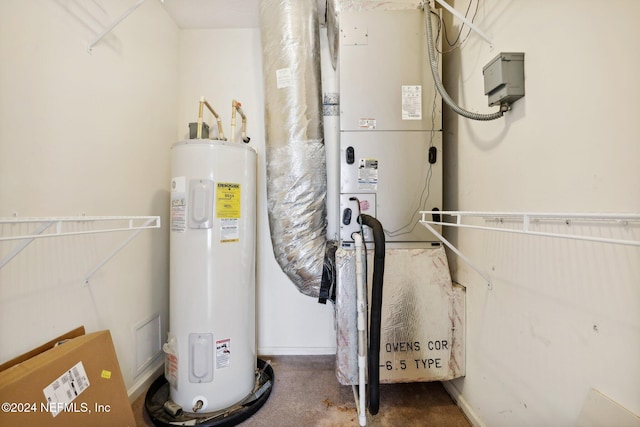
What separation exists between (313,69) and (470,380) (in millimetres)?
1968

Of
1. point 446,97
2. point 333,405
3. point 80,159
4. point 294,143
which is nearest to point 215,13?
point 294,143

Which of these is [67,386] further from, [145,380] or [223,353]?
[145,380]

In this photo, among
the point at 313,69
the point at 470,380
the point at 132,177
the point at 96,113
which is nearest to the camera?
the point at 96,113

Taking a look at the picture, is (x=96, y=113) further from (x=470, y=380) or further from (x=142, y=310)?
A: (x=470, y=380)

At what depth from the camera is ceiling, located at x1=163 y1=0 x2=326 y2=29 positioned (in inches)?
64.6

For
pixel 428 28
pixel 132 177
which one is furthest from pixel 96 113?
pixel 428 28

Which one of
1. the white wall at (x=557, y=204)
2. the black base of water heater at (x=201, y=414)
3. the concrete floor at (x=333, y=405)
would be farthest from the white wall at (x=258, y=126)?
the white wall at (x=557, y=204)

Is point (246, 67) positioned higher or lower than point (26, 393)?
higher

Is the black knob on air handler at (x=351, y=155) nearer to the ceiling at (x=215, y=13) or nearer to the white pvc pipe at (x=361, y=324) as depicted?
the white pvc pipe at (x=361, y=324)

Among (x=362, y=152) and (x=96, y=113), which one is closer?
(x=96, y=113)

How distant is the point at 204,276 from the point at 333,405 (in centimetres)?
101

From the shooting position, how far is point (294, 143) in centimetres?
152

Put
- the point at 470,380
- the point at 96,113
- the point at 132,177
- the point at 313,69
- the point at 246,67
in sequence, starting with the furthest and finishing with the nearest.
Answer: the point at 246,67 < the point at 313,69 < the point at 132,177 < the point at 470,380 < the point at 96,113

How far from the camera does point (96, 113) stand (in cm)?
117
